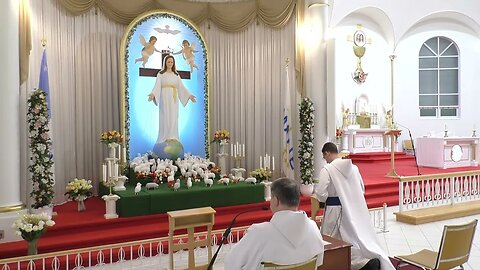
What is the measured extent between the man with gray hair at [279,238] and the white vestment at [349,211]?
249 centimetres

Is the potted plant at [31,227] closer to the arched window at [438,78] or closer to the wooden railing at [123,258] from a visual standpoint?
the wooden railing at [123,258]

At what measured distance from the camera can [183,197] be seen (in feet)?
27.5

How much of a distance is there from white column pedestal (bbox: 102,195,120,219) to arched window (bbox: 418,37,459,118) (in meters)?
14.7

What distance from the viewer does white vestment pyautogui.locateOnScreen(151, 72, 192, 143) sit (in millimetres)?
10406

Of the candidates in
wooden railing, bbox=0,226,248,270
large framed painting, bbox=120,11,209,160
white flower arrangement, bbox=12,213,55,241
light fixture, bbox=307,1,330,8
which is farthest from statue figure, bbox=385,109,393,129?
white flower arrangement, bbox=12,213,55,241

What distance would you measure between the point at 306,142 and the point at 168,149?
10.8ft

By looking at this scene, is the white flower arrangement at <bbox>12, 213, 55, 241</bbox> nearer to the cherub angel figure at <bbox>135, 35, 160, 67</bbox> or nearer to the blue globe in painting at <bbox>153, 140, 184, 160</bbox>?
the blue globe in painting at <bbox>153, 140, 184, 160</bbox>

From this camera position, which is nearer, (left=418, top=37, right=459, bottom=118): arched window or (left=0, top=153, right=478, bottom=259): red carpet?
(left=0, top=153, right=478, bottom=259): red carpet

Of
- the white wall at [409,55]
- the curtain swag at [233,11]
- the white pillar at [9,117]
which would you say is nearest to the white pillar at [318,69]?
the curtain swag at [233,11]

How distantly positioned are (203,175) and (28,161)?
3397mm

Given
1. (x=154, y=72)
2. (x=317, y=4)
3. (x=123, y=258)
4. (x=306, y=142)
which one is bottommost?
(x=123, y=258)

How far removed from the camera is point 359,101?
57.5 feet

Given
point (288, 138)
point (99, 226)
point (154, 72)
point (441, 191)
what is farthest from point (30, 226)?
point (441, 191)

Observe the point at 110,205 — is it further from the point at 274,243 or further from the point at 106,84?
the point at 274,243
